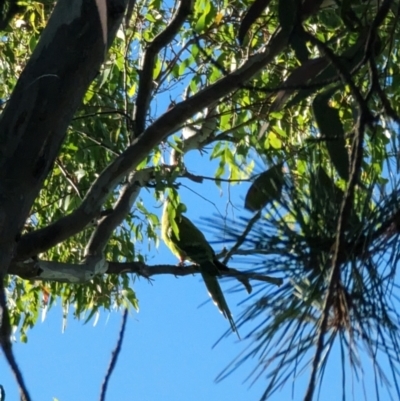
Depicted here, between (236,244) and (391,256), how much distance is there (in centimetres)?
18

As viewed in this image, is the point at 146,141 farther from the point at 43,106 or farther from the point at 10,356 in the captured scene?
the point at 10,356

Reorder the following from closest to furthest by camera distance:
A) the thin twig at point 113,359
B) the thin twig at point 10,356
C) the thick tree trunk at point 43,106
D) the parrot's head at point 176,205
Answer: the thin twig at point 10,356 < the thin twig at point 113,359 < the thick tree trunk at point 43,106 < the parrot's head at point 176,205

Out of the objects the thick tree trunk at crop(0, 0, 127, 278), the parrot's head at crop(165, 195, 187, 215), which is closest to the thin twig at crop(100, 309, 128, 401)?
the thick tree trunk at crop(0, 0, 127, 278)

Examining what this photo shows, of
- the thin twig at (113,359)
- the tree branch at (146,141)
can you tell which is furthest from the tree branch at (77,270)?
the thin twig at (113,359)

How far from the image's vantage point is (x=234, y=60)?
274 centimetres

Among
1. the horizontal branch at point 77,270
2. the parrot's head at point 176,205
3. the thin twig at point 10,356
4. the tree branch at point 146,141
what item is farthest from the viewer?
the parrot's head at point 176,205

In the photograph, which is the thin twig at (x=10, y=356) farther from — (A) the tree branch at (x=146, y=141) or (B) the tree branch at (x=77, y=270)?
(A) the tree branch at (x=146, y=141)

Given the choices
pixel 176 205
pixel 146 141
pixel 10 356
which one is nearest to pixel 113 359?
pixel 10 356

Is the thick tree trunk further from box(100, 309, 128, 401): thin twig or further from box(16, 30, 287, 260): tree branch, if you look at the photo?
box(16, 30, 287, 260): tree branch

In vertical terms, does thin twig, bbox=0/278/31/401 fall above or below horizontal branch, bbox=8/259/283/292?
below

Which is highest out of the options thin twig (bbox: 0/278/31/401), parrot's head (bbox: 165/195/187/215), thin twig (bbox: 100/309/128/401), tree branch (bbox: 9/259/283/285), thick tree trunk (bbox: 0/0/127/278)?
parrot's head (bbox: 165/195/187/215)

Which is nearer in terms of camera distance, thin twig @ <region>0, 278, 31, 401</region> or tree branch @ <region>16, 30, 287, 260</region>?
thin twig @ <region>0, 278, 31, 401</region>

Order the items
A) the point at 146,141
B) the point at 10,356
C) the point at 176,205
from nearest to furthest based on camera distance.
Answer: the point at 10,356 < the point at 146,141 < the point at 176,205

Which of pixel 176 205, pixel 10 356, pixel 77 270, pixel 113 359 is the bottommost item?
pixel 10 356
